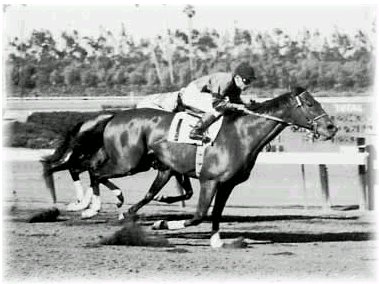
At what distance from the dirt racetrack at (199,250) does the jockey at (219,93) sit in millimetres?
1122

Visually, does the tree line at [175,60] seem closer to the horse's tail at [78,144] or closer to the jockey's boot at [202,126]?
the horse's tail at [78,144]

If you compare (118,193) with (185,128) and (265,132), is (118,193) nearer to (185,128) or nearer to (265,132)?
(185,128)

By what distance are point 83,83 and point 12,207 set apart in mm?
1968

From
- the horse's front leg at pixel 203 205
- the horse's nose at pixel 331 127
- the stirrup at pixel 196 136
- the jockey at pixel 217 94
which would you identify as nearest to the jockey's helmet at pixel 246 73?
the jockey at pixel 217 94

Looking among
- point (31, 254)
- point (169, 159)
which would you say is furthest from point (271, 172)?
point (31, 254)

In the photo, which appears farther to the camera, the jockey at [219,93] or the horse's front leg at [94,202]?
the horse's front leg at [94,202]

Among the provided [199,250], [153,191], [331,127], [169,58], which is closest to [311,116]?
[331,127]

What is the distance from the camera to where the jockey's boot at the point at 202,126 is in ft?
23.1

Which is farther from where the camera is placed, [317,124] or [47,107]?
[47,107]

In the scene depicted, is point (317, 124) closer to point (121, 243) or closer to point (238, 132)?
point (238, 132)

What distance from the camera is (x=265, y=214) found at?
352 inches

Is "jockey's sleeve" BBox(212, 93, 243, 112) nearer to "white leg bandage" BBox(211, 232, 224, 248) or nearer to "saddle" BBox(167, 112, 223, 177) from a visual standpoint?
"saddle" BBox(167, 112, 223, 177)

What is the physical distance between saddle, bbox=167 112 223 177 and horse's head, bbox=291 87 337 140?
70 cm

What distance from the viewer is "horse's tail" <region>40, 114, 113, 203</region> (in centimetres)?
823
